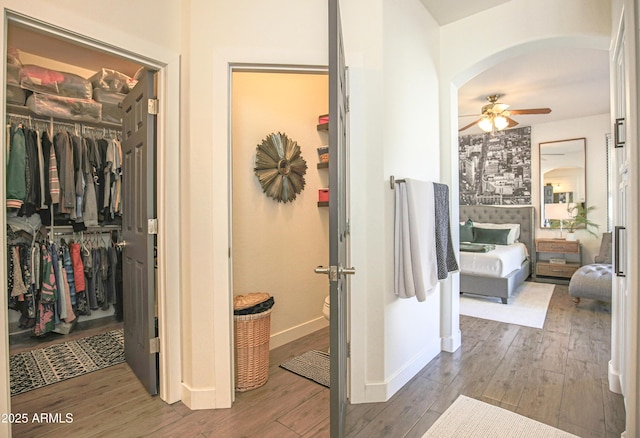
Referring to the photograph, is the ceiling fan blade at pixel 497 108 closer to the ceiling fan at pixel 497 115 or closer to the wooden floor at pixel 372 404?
the ceiling fan at pixel 497 115

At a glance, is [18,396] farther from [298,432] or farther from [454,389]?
[454,389]

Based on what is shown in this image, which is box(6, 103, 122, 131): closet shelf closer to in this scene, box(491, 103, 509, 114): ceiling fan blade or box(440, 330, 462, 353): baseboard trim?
box(440, 330, 462, 353): baseboard trim

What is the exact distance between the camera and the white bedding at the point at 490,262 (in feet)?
14.1

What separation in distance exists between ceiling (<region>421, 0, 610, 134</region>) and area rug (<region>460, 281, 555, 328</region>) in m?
2.81

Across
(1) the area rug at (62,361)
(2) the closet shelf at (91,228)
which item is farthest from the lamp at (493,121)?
(1) the area rug at (62,361)

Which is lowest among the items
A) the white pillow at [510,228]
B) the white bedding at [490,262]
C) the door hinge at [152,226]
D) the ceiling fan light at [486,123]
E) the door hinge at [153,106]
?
the white bedding at [490,262]

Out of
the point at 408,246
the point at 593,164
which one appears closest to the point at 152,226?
the point at 408,246

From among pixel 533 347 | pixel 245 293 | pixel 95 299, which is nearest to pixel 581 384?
pixel 533 347

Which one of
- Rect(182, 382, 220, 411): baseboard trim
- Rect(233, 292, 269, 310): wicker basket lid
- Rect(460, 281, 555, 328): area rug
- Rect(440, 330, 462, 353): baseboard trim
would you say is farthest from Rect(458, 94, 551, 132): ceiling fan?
Rect(182, 382, 220, 411): baseboard trim

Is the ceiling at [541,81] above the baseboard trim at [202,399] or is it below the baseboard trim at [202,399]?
above

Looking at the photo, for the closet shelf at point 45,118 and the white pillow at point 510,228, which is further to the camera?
the white pillow at point 510,228

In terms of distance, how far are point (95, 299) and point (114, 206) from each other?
38.9 inches

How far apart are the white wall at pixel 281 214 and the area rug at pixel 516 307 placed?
1.98 m

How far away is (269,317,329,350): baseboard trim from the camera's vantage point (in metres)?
2.97
